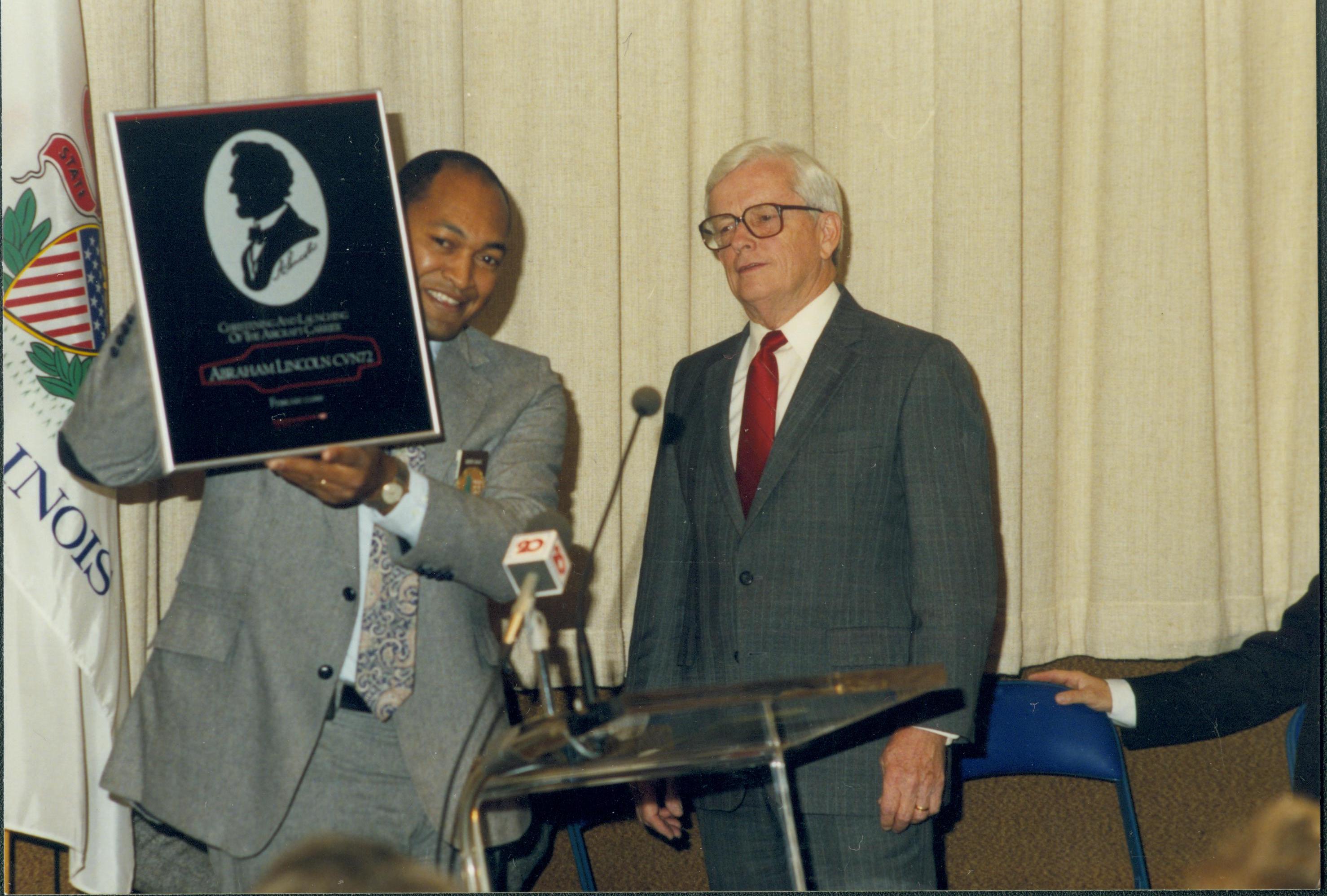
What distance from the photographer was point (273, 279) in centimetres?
175

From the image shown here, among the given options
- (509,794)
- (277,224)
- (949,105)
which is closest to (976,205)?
(949,105)

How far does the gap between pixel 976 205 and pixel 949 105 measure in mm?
238

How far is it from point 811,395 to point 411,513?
A: 854 mm

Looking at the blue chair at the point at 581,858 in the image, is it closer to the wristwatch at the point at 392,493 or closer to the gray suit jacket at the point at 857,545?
the gray suit jacket at the point at 857,545

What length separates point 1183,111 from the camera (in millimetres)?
2658

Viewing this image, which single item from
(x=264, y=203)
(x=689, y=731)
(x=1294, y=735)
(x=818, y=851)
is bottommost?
(x=818, y=851)

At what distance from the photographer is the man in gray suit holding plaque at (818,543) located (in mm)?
2135

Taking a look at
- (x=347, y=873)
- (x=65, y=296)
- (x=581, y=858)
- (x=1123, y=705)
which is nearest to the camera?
(x=347, y=873)

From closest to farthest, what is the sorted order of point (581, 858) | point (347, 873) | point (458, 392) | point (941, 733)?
1. point (347, 873)
2. point (458, 392)
3. point (941, 733)
4. point (581, 858)

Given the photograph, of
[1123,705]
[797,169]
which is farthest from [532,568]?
[1123,705]

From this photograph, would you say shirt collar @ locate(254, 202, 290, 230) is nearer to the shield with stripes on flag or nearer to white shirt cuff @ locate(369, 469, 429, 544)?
white shirt cuff @ locate(369, 469, 429, 544)

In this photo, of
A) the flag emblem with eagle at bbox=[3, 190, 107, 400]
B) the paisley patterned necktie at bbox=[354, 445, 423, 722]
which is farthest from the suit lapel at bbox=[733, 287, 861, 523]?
the flag emblem with eagle at bbox=[3, 190, 107, 400]

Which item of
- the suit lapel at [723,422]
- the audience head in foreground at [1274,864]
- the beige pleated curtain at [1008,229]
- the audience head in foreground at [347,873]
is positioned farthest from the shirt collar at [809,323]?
the audience head in foreground at [347,873]

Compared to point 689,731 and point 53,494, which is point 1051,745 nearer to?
point 689,731
